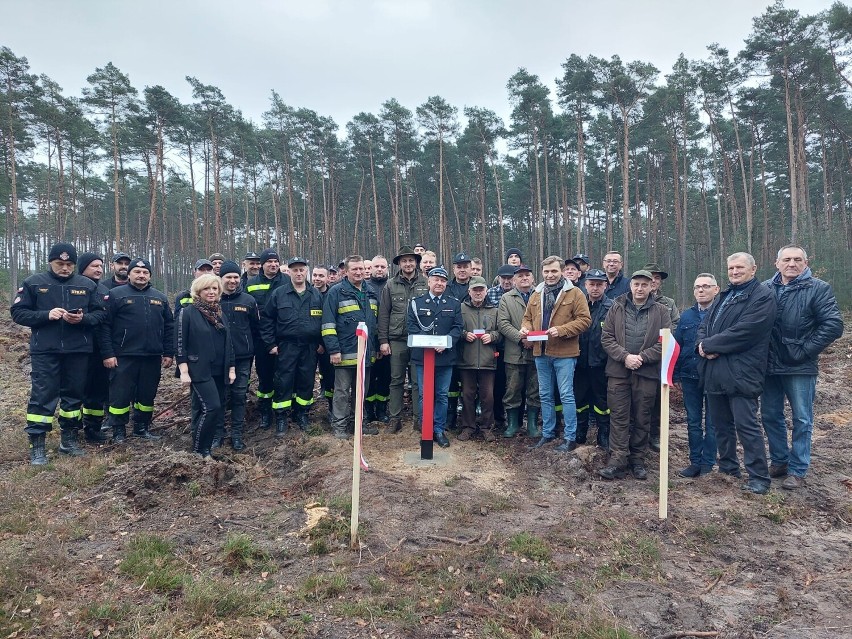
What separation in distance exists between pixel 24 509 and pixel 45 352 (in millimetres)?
2136

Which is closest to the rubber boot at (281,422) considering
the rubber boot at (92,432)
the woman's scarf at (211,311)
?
the woman's scarf at (211,311)

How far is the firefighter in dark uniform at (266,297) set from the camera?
727cm

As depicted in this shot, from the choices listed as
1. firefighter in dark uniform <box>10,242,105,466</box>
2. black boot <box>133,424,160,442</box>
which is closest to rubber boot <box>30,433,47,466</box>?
firefighter in dark uniform <box>10,242,105,466</box>

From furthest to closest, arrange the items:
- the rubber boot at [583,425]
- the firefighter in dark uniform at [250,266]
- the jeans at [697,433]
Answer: the firefighter in dark uniform at [250,266] → the rubber boot at [583,425] → the jeans at [697,433]

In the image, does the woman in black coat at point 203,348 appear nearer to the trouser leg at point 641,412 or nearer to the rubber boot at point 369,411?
the rubber boot at point 369,411

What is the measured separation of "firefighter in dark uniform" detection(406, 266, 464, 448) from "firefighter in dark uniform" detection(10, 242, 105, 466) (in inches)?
163

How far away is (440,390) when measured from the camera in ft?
22.5

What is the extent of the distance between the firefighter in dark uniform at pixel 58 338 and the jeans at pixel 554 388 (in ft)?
19.4

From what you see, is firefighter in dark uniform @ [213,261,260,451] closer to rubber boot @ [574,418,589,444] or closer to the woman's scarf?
the woman's scarf

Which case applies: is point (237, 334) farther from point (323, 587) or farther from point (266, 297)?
point (323, 587)

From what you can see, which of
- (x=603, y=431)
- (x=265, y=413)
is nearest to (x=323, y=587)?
(x=265, y=413)

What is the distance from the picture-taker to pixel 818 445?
6.96m

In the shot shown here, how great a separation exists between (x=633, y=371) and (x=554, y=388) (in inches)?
56.9

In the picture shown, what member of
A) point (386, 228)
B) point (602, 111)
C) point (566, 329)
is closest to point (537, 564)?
point (566, 329)
